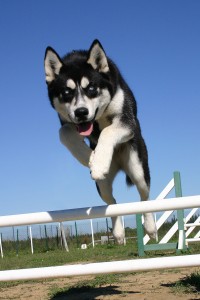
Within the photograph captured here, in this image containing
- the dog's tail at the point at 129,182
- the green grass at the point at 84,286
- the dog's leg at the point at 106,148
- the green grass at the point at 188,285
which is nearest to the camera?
the dog's leg at the point at 106,148

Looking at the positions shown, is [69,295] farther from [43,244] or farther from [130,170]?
[43,244]

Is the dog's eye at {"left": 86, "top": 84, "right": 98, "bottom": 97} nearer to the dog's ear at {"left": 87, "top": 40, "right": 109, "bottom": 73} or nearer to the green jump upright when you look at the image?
the dog's ear at {"left": 87, "top": 40, "right": 109, "bottom": 73}

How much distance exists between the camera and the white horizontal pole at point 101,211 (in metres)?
3.68

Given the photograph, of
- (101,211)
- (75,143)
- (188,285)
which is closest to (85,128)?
(75,143)

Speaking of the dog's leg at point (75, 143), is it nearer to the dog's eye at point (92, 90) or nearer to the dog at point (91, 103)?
the dog at point (91, 103)

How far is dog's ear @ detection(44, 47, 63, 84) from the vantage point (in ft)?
14.5

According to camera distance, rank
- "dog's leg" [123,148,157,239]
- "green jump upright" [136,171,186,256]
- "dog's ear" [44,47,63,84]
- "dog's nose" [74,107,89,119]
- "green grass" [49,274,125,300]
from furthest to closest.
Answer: "green jump upright" [136,171,186,256] < "green grass" [49,274,125,300] < "dog's leg" [123,148,157,239] < "dog's ear" [44,47,63,84] < "dog's nose" [74,107,89,119]

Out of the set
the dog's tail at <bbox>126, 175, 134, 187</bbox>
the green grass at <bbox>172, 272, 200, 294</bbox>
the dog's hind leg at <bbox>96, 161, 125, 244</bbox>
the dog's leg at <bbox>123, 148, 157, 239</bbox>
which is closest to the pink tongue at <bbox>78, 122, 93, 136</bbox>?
the dog's leg at <bbox>123, 148, 157, 239</bbox>

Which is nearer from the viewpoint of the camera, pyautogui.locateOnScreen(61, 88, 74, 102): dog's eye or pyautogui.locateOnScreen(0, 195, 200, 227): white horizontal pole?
pyautogui.locateOnScreen(0, 195, 200, 227): white horizontal pole

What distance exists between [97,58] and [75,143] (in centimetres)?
82

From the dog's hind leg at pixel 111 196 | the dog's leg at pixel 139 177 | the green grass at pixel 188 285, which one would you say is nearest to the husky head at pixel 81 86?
the dog's leg at pixel 139 177

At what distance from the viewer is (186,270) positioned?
7621 mm

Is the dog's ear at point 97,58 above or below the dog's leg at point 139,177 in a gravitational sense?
above

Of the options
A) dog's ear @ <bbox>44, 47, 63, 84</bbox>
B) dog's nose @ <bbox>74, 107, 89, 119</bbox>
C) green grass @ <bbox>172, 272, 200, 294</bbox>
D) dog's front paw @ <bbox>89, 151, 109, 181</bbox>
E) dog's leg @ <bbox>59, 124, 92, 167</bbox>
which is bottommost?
green grass @ <bbox>172, 272, 200, 294</bbox>
